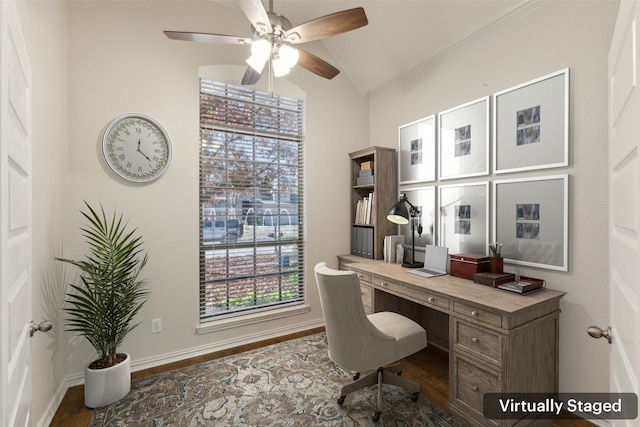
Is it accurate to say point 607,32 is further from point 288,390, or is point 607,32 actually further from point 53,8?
point 53,8

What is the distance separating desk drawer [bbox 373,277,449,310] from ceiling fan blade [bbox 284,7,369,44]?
1.73 m

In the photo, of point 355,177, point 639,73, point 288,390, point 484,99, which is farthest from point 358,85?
point 288,390

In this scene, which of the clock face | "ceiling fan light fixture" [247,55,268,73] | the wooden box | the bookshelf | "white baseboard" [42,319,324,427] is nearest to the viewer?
"ceiling fan light fixture" [247,55,268,73]

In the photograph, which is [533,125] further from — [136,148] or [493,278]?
[136,148]

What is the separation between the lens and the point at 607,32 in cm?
162

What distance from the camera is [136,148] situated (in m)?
2.28

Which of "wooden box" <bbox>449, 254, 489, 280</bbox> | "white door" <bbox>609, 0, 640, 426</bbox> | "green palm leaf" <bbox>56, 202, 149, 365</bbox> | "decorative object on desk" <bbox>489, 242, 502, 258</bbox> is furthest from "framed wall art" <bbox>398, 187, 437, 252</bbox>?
"green palm leaf" <bbox>56, 202, 149, 365</bbox>

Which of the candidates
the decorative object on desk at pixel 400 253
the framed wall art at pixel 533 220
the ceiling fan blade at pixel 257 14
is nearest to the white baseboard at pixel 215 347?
the decorative object on desk at pixel 400 253

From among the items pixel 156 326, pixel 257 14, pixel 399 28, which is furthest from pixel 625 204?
pixel 156 326

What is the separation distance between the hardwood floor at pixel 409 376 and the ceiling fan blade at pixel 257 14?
2.58 metres

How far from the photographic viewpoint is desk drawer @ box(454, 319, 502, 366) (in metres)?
1.54

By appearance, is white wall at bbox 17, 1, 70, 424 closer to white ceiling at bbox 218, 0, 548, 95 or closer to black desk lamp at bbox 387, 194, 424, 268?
white ceiling at bbox 218, 0, 548, 95

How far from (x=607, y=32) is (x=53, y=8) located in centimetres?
342

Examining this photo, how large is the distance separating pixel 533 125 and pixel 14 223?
108 inches
